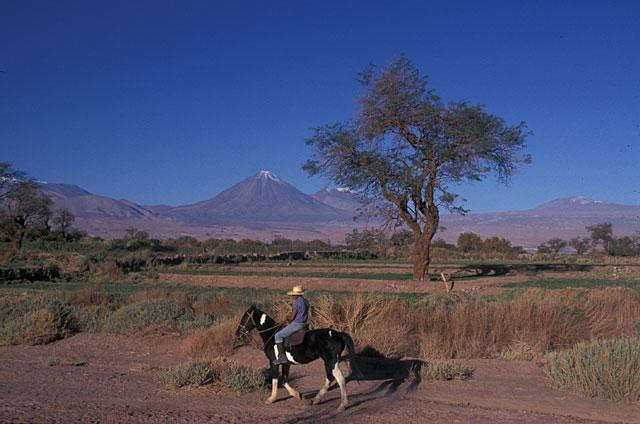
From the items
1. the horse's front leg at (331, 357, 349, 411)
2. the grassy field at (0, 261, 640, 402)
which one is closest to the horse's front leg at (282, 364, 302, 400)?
the horse's front leg at (331, 357, 349, 411)

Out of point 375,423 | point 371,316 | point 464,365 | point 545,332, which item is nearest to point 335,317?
point 371,316

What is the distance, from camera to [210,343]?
15.2 m

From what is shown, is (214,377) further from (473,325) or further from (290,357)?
(473,325)

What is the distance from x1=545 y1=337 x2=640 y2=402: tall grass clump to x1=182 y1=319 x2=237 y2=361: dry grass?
706cm

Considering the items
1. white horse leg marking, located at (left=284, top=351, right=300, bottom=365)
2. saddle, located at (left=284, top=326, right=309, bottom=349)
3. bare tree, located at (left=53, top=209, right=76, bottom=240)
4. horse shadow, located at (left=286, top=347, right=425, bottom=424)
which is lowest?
horse shadow, located at (left=286, top=347, right=425, bottom=424)

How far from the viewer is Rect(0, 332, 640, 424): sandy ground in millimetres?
10109

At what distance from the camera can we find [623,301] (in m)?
19.4

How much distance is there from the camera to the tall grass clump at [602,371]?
1153cm

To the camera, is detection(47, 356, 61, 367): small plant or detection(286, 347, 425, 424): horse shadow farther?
detection(47, 356, 61, 367): small plant

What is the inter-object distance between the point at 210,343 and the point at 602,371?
27.0 feet

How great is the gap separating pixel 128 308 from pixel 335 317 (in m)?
6.06

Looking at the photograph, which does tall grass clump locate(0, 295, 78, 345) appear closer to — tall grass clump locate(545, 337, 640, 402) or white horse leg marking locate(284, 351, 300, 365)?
white horse leg marking locate(284, 351, 300, 365)

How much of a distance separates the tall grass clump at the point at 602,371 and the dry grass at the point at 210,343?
7.06 metres

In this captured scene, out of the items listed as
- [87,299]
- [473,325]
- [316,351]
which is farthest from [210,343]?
[87,299]
